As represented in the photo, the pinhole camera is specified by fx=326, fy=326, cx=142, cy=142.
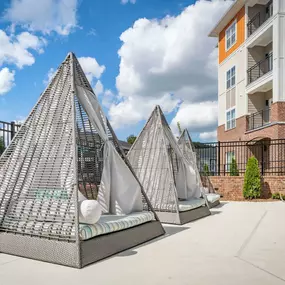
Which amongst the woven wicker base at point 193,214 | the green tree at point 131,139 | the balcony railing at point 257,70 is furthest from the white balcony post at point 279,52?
the green tree at point 131,139

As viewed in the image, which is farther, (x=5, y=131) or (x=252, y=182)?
(x=252, y=182)

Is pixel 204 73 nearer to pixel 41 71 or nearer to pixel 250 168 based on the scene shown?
pixel 250 168

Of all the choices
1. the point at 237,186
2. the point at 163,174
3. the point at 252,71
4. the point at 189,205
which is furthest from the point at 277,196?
the point at 252,71

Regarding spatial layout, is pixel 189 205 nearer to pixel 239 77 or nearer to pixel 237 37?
pixel 239 77

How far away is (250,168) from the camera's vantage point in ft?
42.0

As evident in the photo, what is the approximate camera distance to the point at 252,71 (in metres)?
18.3

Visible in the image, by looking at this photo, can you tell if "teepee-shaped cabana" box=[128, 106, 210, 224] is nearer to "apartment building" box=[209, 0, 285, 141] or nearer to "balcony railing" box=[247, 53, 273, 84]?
"apartment building" box=[209, 0, 285, 141]

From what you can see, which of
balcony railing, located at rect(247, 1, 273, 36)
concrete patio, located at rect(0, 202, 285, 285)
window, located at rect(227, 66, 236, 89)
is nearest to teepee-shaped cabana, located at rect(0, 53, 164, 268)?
concrete patio, located at rect(0, 202, 285, 285)

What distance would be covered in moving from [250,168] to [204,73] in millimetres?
4301

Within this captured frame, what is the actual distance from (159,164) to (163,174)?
0.92ft

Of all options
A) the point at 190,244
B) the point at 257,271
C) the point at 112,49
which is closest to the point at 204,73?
the point at 112,49

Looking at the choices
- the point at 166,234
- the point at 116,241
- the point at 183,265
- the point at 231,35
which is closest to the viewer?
the point at 183,265

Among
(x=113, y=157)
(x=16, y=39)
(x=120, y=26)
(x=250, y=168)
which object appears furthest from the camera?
(x=250, y=168)

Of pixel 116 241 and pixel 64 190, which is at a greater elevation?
pixel 64 190
